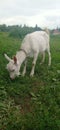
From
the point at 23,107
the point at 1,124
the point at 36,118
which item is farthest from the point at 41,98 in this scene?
the point at 1,124

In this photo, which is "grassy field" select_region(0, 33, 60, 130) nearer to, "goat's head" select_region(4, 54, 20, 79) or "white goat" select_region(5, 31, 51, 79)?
"goat's head" select_region(4, 54, 20, 79)

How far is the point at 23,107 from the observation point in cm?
878

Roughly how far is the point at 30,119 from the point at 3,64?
4.10m

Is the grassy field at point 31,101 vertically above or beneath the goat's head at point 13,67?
beneath

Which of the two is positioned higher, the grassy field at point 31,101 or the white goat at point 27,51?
the white goat at point 27,51

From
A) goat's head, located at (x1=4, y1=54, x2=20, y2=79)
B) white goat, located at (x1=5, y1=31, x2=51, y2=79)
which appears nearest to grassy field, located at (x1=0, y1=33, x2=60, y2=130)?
goat's head, located at (x1=4, y1=54, x2=20, y2=79)

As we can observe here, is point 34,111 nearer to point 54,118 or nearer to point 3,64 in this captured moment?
point 54,118

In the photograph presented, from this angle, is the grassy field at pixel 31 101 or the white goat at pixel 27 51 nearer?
the grassy field at pixel 31 101

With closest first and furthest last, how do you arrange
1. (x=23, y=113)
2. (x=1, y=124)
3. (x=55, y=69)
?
(x=1, y=124), (x=23, y=113), (x=55, y=69)

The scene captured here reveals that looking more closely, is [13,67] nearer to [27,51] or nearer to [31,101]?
[27,51]

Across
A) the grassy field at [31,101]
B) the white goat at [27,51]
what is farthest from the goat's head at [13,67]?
the grassy field at [31,101]

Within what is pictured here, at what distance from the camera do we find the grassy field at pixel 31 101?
25.4 feet

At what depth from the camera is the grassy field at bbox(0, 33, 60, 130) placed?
775 cm

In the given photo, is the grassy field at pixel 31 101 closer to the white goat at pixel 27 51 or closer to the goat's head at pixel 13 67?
the goat's head at pixel 13 67
